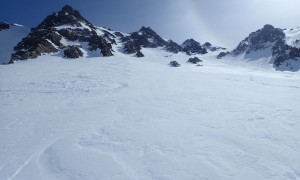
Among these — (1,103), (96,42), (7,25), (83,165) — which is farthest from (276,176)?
(7,25)

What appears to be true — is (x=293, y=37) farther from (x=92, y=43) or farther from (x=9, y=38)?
(x=9, y=38)

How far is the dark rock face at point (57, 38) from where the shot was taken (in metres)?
44.9

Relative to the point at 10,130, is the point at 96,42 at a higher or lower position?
higher

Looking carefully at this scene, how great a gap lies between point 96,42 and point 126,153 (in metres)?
49.1

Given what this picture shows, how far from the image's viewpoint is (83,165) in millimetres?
8562

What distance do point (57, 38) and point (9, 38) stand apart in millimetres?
16606

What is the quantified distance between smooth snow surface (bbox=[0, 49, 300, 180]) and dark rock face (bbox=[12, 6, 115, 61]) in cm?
2623

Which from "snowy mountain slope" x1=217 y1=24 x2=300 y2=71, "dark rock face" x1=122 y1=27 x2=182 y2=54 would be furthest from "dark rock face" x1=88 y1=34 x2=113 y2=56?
"snowy mountain slope" x1=217 y1=24 x2=300 y2=71

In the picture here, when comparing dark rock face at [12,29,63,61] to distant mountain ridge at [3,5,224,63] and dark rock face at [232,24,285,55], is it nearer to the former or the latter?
distant mountain ridge at [3,5,224,63]

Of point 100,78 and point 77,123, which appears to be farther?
point 100,78

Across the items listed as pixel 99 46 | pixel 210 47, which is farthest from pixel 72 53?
pixel 210 47

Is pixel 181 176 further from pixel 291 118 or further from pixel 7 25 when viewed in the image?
pixel 7 25

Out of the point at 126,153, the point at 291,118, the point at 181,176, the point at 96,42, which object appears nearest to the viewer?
the point at 181,176

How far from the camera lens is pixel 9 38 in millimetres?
62906
